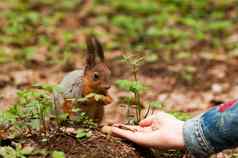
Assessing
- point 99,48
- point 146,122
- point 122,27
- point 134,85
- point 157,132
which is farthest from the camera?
point 122,27

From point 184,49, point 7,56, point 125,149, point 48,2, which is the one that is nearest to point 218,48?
point 184,49

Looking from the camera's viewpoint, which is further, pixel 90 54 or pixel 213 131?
pixel 90 54

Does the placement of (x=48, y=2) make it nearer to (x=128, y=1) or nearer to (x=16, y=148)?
(x=128, y=1)

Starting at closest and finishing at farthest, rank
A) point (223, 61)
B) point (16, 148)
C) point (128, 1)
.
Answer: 1. point (16, 148)
2. point (223, 61)
3. point (128, 1)

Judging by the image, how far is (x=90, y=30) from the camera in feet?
31.2

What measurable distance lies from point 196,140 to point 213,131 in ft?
0.43

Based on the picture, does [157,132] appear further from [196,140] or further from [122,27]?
[122,27]

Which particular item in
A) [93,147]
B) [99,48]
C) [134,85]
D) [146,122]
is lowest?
[93,147]

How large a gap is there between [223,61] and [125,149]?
463 cm

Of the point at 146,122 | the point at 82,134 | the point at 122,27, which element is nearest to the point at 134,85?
the point at 146,122

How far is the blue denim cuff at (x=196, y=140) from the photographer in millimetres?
3061

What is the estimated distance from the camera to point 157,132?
10.9ft

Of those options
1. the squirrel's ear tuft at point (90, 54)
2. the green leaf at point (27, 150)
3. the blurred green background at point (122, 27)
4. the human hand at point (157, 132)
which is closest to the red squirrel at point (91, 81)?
the squirrel's ear tuft at point (90, 54)

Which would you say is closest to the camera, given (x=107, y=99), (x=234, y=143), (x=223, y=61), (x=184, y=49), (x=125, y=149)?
(x=234, y=143)
